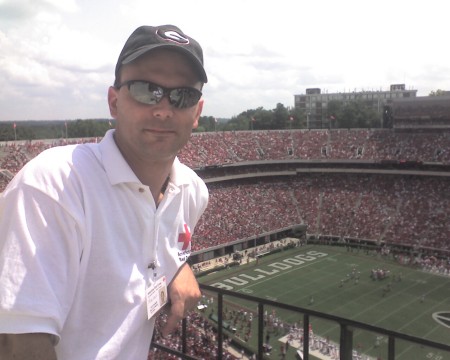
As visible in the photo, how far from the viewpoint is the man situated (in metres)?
1.27

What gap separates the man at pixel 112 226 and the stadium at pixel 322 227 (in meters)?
12.3

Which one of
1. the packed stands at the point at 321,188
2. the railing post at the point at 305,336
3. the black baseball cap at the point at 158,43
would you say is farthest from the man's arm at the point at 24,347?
the packed stands at the point at 321,188

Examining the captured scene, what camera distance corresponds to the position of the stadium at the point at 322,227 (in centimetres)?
2247

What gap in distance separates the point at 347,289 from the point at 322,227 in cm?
1302

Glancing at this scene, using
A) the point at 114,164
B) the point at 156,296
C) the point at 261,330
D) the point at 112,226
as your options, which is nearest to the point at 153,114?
the point at 114,164

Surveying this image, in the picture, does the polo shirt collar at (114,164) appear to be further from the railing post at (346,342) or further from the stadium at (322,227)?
the stadium at (322,227)

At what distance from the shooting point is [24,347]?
4.12 feet

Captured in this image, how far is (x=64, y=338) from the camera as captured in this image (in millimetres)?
1475

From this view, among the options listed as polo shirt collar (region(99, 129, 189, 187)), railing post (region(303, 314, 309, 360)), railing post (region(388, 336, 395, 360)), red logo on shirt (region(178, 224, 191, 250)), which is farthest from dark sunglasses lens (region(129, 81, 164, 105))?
railing post (region(388, 336, 395, 360))

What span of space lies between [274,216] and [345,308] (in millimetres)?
17036

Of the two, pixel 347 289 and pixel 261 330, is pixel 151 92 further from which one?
pixel 347 289

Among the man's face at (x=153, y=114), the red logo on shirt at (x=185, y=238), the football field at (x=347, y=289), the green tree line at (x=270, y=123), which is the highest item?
the green tree line at (x=270, y=123)

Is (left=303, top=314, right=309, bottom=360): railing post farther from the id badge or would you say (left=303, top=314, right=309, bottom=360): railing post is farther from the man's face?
the man's face

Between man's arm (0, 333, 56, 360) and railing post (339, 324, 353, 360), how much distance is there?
1.55 m
